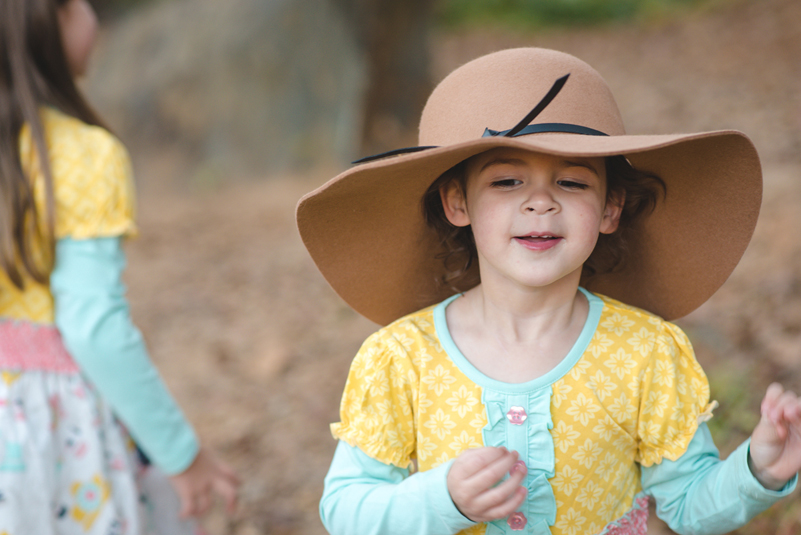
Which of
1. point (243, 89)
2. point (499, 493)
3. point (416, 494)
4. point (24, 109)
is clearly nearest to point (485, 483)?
point (499, 493)

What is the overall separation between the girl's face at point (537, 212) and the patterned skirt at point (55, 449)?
1188 millimetres

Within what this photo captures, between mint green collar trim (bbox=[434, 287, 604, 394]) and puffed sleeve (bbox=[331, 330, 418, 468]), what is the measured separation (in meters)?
0.09

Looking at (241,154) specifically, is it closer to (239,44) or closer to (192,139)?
(192,139)

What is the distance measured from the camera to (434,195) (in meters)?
1.54

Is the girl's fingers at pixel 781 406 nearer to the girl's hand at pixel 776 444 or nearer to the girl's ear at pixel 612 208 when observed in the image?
the girl's hand at pixel 776 444

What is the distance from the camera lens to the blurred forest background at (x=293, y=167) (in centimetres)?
Answer: 333

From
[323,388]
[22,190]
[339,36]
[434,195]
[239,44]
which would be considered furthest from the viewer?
[239,44]

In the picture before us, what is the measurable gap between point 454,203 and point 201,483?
1120mm

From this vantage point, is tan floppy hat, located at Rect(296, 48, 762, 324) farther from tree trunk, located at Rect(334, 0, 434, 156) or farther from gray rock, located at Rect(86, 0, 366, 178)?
gray rock, located at Rect(86, 0, 366, 178)

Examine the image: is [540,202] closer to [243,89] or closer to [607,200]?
[607,200]

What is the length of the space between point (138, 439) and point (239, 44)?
6.48 meters

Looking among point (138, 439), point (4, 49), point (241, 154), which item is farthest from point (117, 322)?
point (241, 154)

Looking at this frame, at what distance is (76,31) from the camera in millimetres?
1924

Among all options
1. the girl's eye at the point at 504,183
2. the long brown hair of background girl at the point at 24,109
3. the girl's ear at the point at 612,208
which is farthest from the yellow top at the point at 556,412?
the long brown hair of background girl at the point at 24,109
